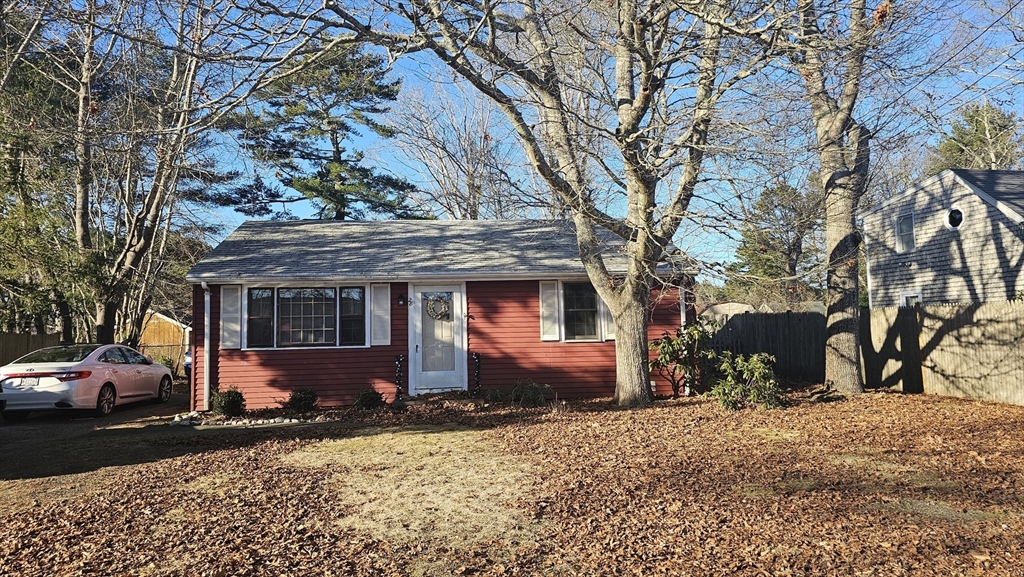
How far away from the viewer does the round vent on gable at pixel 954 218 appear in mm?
15873

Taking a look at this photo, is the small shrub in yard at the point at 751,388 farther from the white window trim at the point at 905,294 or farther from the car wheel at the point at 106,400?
the car wheel at the point at 106,400

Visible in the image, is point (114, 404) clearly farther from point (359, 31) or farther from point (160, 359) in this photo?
point (160, 359)

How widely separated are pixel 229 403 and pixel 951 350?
12.2 metres

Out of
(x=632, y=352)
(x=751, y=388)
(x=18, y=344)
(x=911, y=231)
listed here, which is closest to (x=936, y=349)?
(x=751, y=388)

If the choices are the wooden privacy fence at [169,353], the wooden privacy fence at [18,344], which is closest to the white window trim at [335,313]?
the wooden privacy fence at [18,344]

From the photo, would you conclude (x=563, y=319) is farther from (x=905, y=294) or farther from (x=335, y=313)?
(x=905, y=294)

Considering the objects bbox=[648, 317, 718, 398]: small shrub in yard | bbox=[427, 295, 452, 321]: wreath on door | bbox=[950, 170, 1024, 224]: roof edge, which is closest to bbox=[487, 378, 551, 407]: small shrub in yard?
bbox=[427, 295, 452, 321]: wreath on door

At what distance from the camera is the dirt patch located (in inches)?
178

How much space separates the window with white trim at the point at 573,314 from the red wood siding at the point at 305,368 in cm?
261

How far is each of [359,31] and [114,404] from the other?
345 inches

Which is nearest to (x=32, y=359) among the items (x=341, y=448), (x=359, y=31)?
(x=341, y=448)

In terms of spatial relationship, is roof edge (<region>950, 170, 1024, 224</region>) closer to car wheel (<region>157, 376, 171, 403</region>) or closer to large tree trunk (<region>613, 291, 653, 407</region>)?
large tree trunk (<region>613, 291, 653, 407</region>)

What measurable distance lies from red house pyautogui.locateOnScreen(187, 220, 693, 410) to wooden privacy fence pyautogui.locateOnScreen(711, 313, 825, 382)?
441cm

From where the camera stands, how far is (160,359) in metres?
21.9
